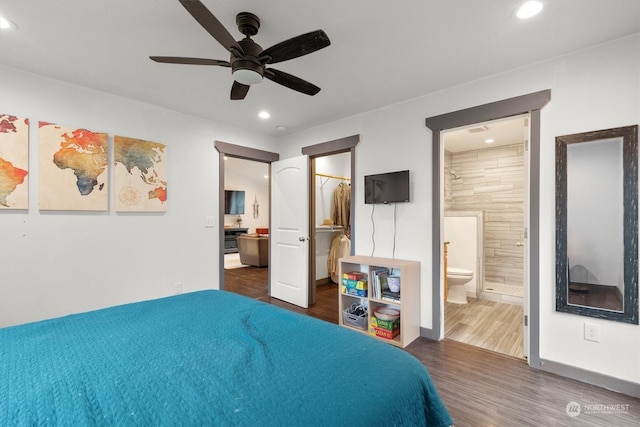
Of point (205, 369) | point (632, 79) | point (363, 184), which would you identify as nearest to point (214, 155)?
point (363, 184)

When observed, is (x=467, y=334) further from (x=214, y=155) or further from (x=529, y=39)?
(x=214, y=155)

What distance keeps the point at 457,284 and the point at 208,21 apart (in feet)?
12.8

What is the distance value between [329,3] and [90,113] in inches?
96.0

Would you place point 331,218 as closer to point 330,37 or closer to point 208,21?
point 330,37

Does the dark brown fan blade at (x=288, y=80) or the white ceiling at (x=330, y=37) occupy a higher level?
the white ceiling at (x=330, y=37)

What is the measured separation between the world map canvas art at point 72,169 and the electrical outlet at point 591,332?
13.5 feet

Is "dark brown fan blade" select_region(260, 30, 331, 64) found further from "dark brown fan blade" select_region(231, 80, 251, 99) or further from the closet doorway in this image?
the closet doorway

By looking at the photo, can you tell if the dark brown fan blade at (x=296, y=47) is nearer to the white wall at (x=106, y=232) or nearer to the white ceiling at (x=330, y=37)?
the white ceiling at (x=330, y=37)

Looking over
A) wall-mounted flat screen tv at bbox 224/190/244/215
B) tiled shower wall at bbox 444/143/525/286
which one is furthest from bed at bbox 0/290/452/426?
wall-mounted flat screen tv at bbox 224/190/244/215

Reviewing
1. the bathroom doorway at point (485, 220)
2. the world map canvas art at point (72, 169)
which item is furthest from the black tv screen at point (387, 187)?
the world map canvas art at point (72, 169)

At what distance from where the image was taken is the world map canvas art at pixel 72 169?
2383 millimetres

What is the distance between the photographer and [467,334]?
2834 mm

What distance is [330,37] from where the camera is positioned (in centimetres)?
192

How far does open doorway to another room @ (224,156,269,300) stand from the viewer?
644cm
